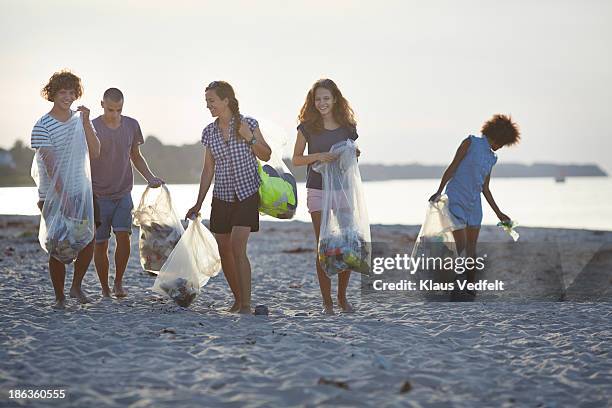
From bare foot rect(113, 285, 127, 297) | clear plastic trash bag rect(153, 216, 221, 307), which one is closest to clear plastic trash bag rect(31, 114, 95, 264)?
clear plastic trash bag rect(153, 216, 221, 307)

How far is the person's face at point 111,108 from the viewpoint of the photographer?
5.37m

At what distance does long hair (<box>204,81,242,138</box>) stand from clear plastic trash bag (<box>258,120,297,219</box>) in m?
0.36

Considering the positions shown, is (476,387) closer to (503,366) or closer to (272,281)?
(503,366)

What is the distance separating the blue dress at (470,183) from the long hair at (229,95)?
2.16 m

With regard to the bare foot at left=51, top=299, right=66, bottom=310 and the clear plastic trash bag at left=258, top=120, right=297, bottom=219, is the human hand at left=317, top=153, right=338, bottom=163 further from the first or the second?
the bare foot at left=51, top=299, right=66, bottom=310

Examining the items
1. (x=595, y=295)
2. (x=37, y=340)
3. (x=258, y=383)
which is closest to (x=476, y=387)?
(x=258, y=383)

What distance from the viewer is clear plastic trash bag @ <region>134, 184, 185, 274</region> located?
5621 millimetres

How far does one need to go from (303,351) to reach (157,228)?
2226 mm

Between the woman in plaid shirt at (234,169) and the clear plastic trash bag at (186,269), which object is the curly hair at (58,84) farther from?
the clear plastic trash bag at (186,269)

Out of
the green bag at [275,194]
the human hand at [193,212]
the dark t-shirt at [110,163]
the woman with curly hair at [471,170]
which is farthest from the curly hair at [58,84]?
the woman with curly hair at [471,170]

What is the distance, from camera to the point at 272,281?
7465 mm

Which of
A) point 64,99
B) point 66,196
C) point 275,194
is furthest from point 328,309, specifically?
point 64,99

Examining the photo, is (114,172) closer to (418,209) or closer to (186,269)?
(186,269)

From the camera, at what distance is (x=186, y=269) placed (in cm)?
525
